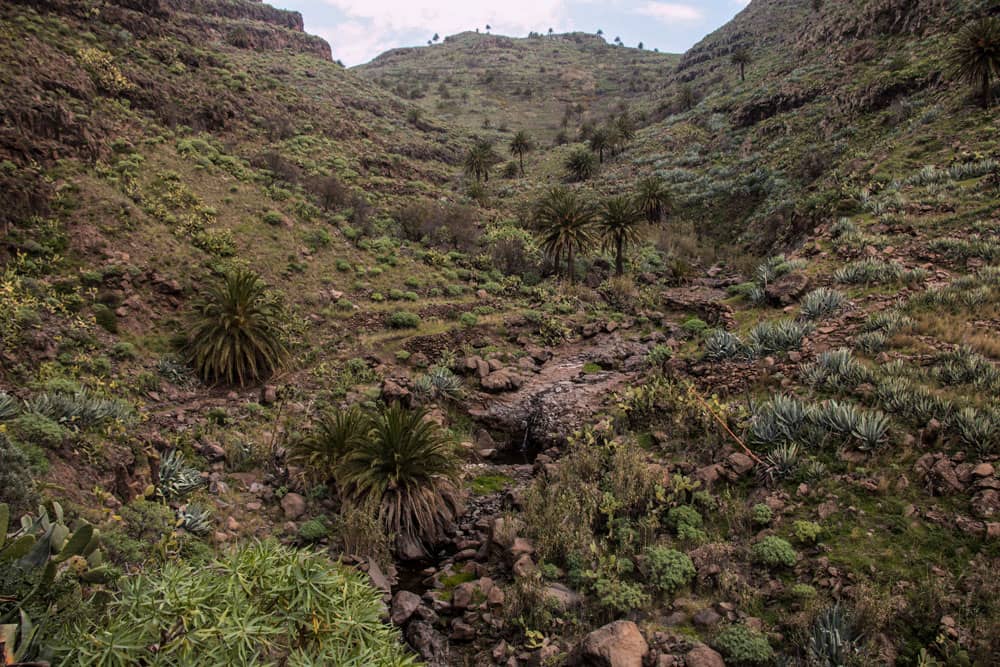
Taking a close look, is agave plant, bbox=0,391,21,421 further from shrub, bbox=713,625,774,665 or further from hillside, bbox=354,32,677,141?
hillside, bbox=354,32,677,141

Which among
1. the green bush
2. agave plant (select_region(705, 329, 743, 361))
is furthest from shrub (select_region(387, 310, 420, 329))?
the green bush

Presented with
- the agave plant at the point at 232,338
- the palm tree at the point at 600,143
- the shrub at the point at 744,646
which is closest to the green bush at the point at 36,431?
the agave plant at the point at 232,338

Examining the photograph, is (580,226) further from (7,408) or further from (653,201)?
(7,408)

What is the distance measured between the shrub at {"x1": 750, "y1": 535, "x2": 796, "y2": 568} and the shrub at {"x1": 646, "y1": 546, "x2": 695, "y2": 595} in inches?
39.1

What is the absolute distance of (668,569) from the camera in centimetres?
762

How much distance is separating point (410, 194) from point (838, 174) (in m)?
25.7

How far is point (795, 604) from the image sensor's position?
263 inches

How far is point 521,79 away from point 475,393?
320 ft

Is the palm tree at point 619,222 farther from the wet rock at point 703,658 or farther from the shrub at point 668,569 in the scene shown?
the wet rock at point 703,658

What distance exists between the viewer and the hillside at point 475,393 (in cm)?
587

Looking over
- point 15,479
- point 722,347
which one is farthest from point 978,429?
point 15,479

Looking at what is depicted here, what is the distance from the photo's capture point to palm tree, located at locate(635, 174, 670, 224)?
32719 millimetres

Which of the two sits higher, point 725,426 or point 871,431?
point 871,431

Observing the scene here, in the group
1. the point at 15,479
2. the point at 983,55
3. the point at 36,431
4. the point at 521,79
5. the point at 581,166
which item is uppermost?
the point at 521,79
